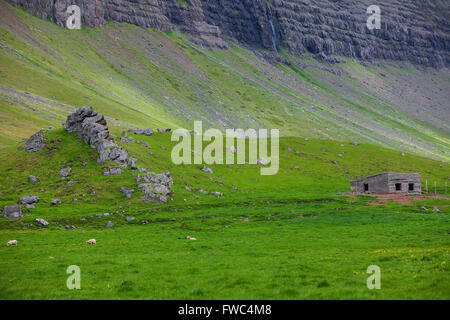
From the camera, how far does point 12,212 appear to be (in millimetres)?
53281

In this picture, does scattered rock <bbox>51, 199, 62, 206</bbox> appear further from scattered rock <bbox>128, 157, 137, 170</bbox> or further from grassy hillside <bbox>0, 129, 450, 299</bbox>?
scattered rock <bbox>128, 157, 137, 170</bbox>

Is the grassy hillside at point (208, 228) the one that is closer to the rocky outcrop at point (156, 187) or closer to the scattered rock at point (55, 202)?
the scattered rock at point (55, 202)

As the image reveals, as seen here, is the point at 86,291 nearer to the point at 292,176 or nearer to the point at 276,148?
the point at 292,176

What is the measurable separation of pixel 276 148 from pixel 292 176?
23355mm

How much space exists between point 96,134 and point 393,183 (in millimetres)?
73540

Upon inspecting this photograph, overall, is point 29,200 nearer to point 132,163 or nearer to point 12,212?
point 12,212

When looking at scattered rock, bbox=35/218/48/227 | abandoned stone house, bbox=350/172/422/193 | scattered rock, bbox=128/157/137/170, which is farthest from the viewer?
abandoned stone house, bbox=350/172/422/193

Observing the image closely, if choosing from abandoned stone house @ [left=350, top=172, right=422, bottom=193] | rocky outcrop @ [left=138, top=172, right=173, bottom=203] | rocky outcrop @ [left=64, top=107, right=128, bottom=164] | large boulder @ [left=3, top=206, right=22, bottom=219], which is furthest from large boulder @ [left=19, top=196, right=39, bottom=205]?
abandoned stone house @ [left=350, top=172, right=422, bottom=193]

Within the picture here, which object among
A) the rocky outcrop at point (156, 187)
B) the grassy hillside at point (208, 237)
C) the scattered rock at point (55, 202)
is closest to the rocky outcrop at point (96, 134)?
the grassy hillside at point (208, 237)

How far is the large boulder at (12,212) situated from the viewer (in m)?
52.9

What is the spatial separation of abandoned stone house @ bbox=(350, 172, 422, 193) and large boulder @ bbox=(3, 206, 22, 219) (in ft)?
245

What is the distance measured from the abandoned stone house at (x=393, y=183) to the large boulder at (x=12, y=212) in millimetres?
74805

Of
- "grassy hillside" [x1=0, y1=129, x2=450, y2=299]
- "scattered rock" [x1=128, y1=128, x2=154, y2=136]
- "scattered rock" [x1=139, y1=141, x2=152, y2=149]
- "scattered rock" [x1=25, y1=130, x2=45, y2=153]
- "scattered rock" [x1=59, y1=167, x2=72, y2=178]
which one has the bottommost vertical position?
→ "grassy hillside" [x1=0, y1=129, x2=450, y2=299]

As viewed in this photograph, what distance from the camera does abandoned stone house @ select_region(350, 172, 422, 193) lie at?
91250mm
